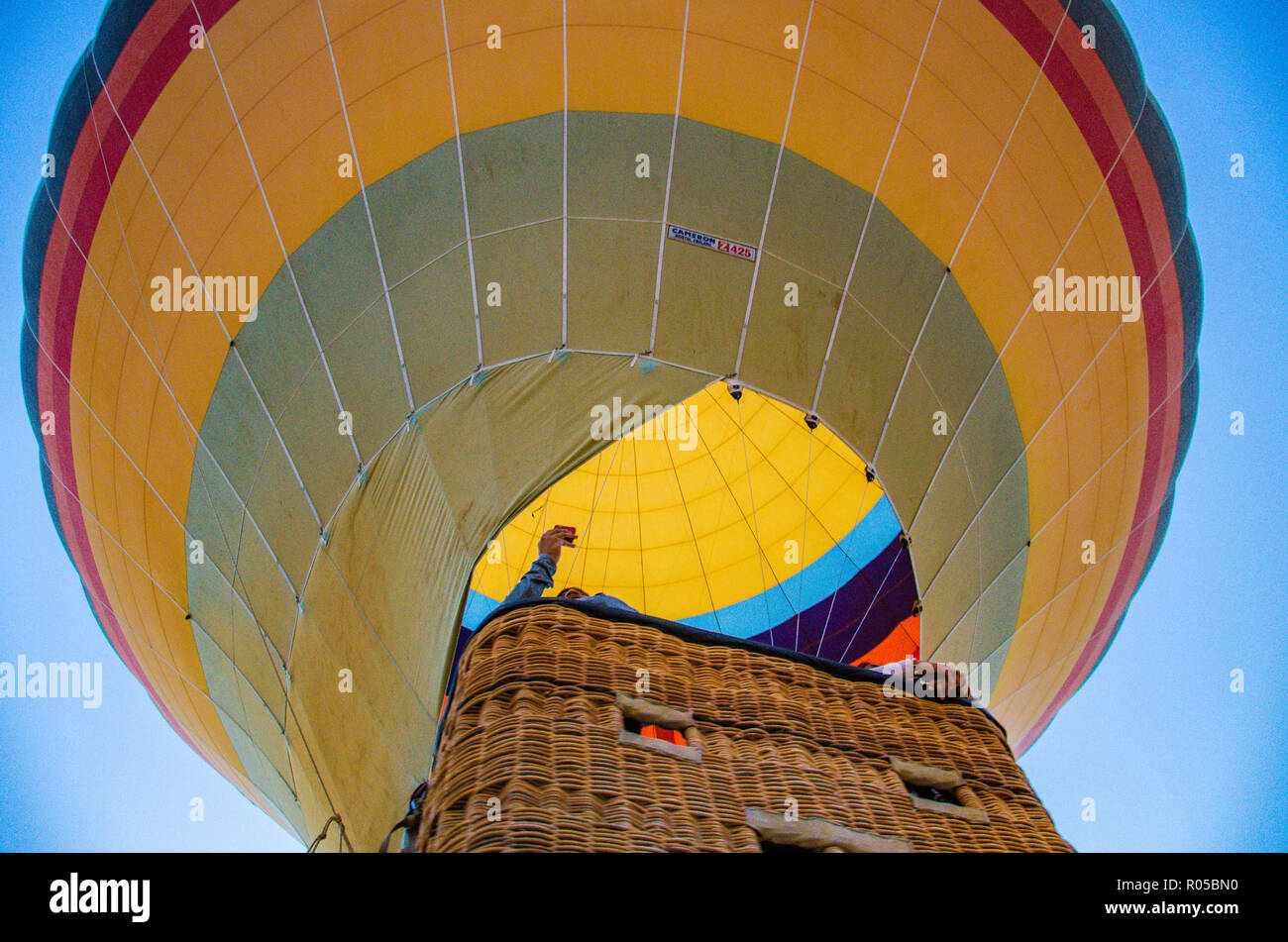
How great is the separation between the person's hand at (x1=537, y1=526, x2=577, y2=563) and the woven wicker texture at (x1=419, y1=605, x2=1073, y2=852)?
6.09 feet

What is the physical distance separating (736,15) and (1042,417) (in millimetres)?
2539

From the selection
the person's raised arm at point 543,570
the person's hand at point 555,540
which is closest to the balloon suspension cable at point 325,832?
the person's raised arm at point 543,570

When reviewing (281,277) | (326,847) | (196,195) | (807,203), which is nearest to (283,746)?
(326,847)

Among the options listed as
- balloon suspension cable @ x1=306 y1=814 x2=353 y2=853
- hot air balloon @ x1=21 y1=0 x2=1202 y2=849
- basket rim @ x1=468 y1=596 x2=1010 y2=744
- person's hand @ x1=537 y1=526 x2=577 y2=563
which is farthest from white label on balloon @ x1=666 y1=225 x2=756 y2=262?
balloon suspension cable @ x1=306 y1=814 x2=353 y2=853

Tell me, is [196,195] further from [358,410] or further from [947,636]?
[947,636]

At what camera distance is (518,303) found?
560cm

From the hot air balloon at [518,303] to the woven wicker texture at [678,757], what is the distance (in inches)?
81.0

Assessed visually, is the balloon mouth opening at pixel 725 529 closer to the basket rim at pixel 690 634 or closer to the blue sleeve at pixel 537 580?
the blue sleeve at pixel 537 580

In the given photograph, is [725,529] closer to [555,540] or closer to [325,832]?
[555,540]

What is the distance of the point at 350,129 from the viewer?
16.2 ft

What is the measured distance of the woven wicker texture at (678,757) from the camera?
271 centimetres

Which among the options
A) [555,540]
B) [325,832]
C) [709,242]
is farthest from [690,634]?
[709,242]

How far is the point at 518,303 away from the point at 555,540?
1.24m

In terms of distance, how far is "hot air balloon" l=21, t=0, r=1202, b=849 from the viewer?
4875mm
